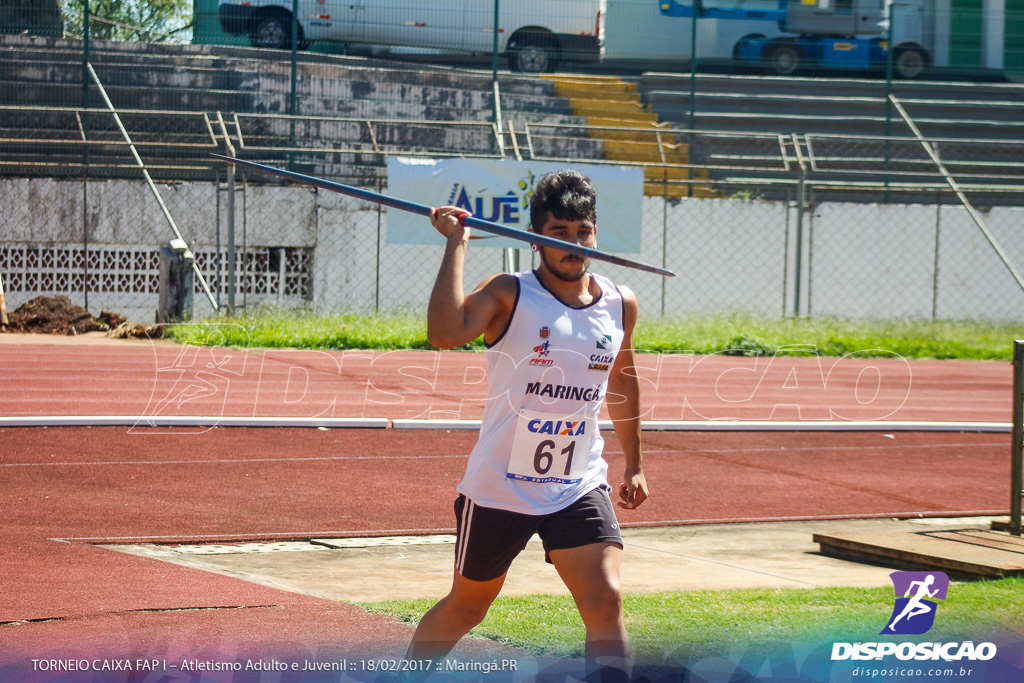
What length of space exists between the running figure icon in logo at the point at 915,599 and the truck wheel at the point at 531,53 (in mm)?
20832

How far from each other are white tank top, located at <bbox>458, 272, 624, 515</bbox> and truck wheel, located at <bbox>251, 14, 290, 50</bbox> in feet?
72.7

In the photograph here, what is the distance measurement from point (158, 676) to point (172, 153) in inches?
721

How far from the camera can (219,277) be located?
1759cm

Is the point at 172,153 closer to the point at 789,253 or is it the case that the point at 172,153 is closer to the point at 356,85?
the point at 356,85

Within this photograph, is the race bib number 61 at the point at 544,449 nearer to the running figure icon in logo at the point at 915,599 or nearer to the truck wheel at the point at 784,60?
the running figure icon in logo at the point at 915,599

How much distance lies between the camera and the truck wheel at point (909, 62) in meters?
27.1

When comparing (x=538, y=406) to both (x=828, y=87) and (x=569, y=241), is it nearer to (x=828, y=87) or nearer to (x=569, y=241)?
(x=569, y=241)

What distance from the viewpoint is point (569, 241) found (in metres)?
3.99

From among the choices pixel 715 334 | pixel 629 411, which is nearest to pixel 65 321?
pixel 715 334

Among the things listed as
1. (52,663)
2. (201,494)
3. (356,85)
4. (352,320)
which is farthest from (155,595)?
(356,85)

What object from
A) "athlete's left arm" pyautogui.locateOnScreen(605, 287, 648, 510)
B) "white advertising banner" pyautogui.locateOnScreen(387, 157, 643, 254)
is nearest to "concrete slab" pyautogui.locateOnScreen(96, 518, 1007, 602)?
"athlete's left arm" pyautogui.locateOnScreen(605, 287, 648, 510)

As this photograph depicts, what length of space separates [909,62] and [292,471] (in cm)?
2316

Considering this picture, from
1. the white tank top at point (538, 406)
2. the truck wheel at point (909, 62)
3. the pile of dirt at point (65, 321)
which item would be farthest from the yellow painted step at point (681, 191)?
the white tank top at point (538, 406)

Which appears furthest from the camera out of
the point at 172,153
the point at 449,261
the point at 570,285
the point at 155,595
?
the point at 172,153
